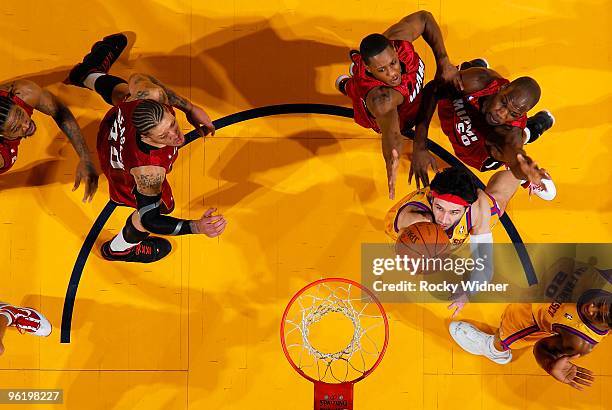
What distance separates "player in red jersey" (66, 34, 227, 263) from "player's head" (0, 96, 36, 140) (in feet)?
1.66

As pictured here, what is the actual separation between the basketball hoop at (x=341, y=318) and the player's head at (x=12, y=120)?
220 cm

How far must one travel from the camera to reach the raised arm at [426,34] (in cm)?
450

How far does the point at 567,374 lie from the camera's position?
15.6ft

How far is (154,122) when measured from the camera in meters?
4.16

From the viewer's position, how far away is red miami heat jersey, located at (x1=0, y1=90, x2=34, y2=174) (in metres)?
4.67

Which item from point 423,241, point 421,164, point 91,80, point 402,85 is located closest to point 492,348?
point 423,241

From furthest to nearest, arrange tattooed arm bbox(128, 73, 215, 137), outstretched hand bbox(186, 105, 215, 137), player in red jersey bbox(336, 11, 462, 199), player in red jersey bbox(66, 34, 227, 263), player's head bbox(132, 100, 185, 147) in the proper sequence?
outstretched hand bbox(186, 105, 215, 137) → tattooed arm bbox(128, 73, 215, 137) → player in red jersey bbox(336, 11, 462, 199) → player in red jersey bbox(66, 34, 227, 263) → player's head bbox(132, 100, 185, 147)

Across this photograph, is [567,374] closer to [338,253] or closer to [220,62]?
[338,253]

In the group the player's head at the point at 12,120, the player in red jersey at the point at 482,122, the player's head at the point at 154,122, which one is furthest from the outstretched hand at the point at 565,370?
the player's head at the point at 12,120

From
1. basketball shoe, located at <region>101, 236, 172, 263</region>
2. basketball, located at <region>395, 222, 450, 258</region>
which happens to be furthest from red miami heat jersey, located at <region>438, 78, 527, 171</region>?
basketball shoe, located at <region>101, 236, 172, 263</region>

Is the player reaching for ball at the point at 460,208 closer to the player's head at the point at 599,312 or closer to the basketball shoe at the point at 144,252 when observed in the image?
the player's head at the point at 599,312

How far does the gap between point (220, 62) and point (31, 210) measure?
1771 mm

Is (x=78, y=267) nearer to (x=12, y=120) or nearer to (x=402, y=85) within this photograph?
(x=12, y=120)

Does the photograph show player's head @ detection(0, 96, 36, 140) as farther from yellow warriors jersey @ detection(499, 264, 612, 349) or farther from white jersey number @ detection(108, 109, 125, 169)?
yellow warriors jersey @ detection(499, 264, 612, 349)
